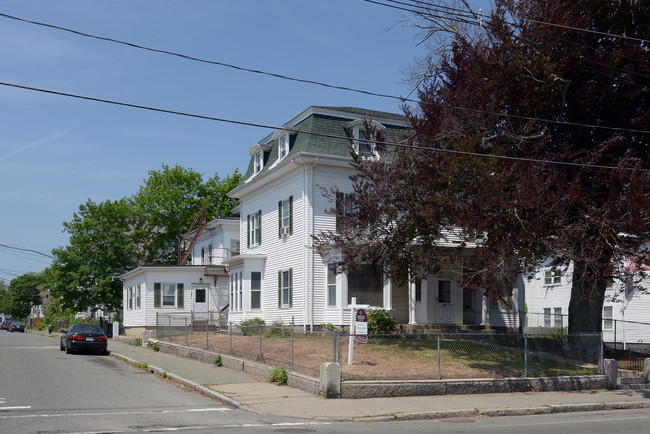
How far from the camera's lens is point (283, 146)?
31.9 metres

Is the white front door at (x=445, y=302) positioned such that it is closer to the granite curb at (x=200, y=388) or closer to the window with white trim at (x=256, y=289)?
the window with white trim at (x=256, y=289)

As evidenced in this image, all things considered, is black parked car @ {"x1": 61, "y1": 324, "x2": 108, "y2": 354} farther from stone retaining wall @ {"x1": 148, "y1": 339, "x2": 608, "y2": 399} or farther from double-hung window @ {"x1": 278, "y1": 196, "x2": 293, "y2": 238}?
stone retaining wall @ {"x1": 148, "y1": 339, "x2": 608, "y2": 399}

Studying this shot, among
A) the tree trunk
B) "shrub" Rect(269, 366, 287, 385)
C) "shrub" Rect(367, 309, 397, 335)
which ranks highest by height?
the tree trunk

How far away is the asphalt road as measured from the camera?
451 inches

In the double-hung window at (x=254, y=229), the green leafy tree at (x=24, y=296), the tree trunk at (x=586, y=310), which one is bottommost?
the green leafy tree at (x=24, y=296)

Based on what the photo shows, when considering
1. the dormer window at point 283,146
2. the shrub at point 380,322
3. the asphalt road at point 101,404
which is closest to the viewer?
the asphalt road at point 101,404

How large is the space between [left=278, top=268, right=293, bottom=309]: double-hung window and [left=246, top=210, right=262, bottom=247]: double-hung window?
3681 mm

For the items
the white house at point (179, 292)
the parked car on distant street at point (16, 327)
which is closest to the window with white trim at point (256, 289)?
the white house at point (179, 292)

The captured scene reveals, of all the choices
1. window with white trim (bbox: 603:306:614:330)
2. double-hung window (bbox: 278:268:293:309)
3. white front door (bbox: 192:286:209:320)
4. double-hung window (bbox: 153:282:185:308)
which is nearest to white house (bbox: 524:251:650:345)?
window with white trim (bbox: 603:306:614:330)

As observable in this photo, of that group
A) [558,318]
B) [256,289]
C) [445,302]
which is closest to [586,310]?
[445,302]

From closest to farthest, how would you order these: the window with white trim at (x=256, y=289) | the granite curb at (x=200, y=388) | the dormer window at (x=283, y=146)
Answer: the granite curb at (x=200, y=388)
the dormer window at (x=283, y=146)
the window with white trim at (x=256, y=289)

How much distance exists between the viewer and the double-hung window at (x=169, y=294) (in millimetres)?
40766

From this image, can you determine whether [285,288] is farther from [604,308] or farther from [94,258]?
[94,258]

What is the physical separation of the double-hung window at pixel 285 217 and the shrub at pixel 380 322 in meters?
6.08
